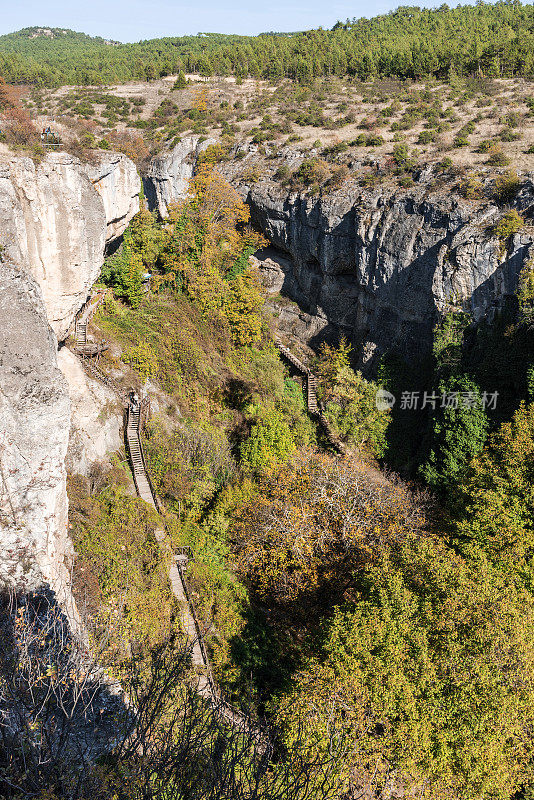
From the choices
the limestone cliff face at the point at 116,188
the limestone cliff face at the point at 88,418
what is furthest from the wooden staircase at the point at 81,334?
the limestone cliff face at the point at 116,188

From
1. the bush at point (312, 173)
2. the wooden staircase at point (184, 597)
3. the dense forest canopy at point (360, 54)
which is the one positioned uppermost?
the dense forest canopy at point (360, 54)

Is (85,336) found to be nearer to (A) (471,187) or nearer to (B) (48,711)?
(B) (48,711)

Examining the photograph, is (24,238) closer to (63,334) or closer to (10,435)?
(63,334)

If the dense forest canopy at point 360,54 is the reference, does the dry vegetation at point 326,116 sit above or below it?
below

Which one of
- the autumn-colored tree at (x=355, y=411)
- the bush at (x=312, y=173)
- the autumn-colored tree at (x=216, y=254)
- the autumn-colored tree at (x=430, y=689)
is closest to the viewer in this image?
the autumn-colored tree at (x=430, y=689)

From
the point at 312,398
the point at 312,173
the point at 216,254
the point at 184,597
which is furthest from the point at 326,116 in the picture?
the point at 184,597

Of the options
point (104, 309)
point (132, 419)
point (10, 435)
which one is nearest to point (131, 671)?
point (10, 435)

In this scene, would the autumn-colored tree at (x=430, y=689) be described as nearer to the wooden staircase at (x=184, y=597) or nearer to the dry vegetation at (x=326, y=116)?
the wooden staircase at (x=184, y=597)
